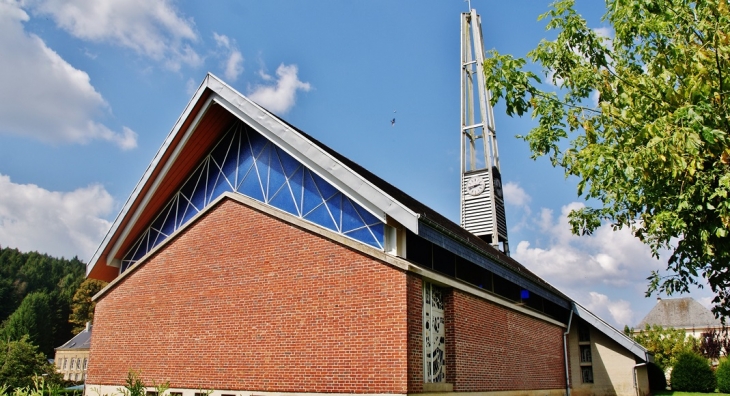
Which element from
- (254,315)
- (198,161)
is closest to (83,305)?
(198,161)

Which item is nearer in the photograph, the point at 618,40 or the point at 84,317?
the point at 618,40

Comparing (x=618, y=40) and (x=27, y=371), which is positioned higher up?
(x=618, y=40)

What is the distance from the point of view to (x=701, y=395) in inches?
1046

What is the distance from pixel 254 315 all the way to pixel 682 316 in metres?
61.5

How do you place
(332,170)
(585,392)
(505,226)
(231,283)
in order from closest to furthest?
(332,170), (231,283), (585,392), (505,226)

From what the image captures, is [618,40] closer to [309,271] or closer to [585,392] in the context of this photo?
[309,271]

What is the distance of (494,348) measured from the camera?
14.1 meters

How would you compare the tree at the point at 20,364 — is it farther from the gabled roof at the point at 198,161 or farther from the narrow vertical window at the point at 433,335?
the narrow vertical window at the point at 433,335

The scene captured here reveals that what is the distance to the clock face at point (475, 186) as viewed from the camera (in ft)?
85.9

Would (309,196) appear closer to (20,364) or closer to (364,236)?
(364,236)

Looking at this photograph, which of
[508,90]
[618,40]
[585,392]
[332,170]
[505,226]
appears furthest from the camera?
[505,226]

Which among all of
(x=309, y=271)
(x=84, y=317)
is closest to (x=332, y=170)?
(x=309, y=271)

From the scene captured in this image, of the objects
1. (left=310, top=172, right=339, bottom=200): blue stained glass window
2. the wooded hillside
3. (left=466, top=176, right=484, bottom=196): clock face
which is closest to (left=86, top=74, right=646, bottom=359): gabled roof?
(left=310, top=172, right=339, bottom=200): blue stained glass window

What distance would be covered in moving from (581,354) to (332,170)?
579 inches
